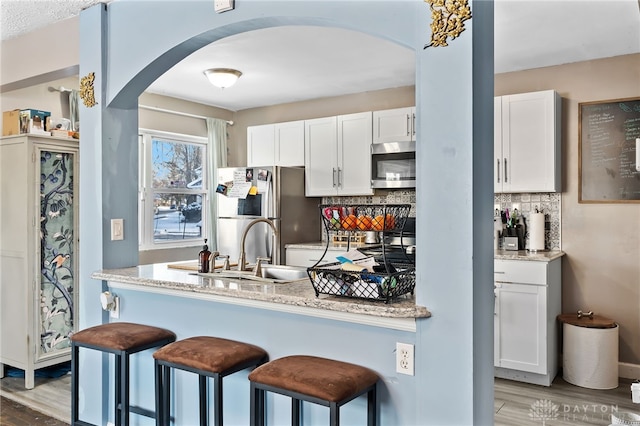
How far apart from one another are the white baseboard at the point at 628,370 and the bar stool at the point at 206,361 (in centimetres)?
307

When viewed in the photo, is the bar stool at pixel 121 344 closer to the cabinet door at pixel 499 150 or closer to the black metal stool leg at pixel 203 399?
the black metal stool leg at pixel 203 399

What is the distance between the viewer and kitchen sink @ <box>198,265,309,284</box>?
2.59 meters

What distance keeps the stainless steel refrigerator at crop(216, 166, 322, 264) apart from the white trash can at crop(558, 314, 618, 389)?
259cm

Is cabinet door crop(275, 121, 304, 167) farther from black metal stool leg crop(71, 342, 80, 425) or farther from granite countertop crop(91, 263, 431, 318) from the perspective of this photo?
black metal stool leg crop(71, 342, 80, 425)

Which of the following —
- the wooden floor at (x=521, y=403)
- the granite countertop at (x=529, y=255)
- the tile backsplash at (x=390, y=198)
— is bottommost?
the wooden floor at (x=521, y=403)

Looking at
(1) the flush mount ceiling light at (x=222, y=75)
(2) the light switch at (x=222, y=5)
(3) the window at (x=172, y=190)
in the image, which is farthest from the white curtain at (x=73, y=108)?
(2) the light switch at (x=222, y=5)

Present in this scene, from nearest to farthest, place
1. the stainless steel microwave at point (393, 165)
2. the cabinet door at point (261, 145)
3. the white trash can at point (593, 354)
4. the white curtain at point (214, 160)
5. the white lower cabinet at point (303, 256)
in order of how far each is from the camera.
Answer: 1. the white trash can at point (593, 354)
2. the stainless steel microwave at point (393, 165)
3. the white lower cabinet at point (303, 256)
4. the cabinet door at point (261, 145)
5. the white curtain at point (214, 160)

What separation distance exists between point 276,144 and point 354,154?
988 millimetres

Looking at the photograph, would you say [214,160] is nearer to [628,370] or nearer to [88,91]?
[88,91]

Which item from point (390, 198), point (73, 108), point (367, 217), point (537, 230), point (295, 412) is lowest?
point (295, 412)

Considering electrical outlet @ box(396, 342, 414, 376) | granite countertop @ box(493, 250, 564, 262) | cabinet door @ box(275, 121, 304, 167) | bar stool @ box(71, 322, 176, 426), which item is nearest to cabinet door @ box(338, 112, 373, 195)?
cabinet door @ box(275, 121, 304, 167)

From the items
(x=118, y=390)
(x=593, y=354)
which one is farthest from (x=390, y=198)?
(x=118, y=390)

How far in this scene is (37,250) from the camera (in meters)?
3.68

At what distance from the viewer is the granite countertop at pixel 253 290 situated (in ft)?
5.90
